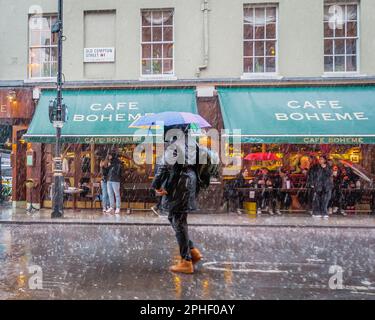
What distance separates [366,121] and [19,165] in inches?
491

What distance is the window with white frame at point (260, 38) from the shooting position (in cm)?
1556

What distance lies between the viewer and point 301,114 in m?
14.5

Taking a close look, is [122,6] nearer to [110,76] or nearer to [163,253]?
[110,76]

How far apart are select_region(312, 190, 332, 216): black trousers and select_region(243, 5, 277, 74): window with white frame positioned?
4598mm

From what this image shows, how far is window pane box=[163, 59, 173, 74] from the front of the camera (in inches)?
625

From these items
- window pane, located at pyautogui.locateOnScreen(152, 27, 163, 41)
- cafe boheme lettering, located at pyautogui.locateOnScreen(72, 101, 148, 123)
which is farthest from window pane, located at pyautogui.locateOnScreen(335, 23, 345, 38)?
cafe boheme lettering, located at pyautogui.locateOnScreen(72, 101, 148, 123)

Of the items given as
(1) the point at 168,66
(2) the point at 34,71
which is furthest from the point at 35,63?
(1) the point at 168,66

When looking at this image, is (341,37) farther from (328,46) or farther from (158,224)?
(158,224)

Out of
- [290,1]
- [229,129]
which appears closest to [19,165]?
[229,129]

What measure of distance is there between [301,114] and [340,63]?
2720 millimetres

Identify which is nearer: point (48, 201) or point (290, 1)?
point (290, 1)

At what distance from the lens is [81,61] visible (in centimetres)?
1603

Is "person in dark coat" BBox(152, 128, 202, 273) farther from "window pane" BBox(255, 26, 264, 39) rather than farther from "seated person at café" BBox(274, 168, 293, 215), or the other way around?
"window pane" BBox(255, 26, 264, 39)
